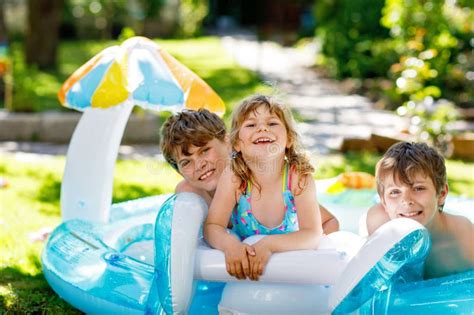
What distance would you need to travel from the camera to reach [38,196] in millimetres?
5484

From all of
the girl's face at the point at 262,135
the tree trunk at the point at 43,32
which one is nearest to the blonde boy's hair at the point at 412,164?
the girl's face at the point at 262,135

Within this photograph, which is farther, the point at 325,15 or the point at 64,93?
the point at 325,15

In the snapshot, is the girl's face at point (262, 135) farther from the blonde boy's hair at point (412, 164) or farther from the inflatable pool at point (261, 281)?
the blonde boy's hair at point (412, 164)

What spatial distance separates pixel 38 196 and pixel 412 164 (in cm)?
329

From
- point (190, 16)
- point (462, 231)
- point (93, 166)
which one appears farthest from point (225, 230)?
point (190, 16)

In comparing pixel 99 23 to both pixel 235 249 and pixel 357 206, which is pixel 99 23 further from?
pixel 235 249

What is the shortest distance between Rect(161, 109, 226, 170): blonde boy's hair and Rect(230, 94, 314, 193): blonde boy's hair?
0.91ft

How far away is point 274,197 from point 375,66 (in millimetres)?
7831

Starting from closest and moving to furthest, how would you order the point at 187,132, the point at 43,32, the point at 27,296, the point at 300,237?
the point at 300,237
the point at 187,132
the point at 27,296
the point at 43,32

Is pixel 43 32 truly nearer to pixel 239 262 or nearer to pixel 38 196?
pixel 38 196

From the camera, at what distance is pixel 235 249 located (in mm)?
2875

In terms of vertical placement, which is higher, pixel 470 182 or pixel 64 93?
pixel 64 93

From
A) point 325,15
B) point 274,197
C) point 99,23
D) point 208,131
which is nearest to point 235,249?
point 274,197

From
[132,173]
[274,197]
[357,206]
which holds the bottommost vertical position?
[132,173]
